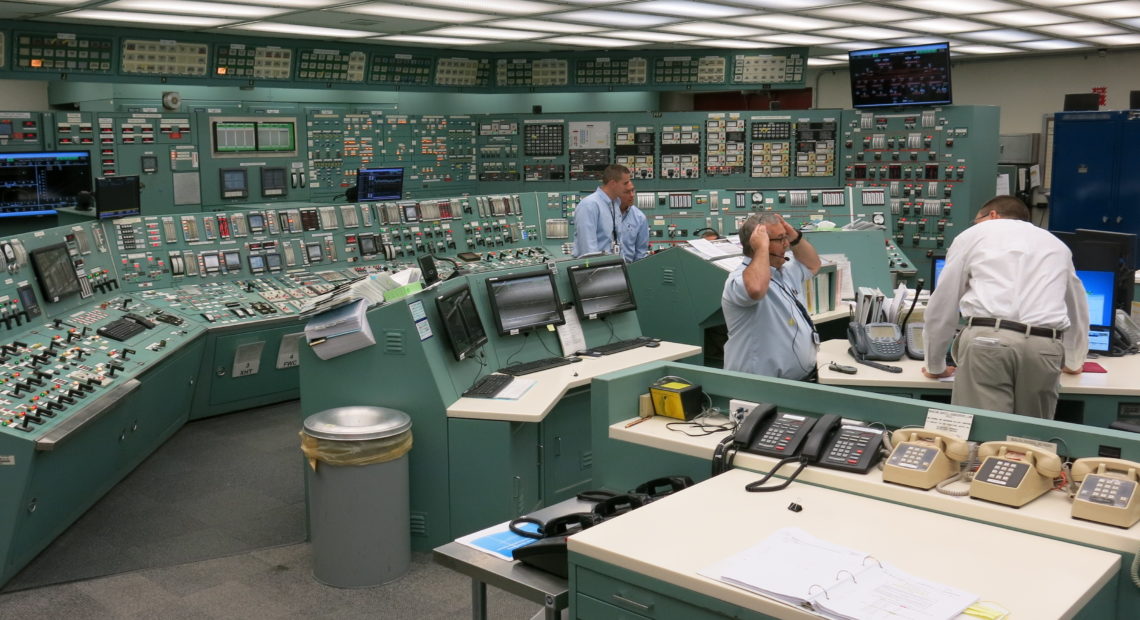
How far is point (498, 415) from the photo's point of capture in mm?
4051

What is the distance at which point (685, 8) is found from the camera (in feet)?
→ 25.1

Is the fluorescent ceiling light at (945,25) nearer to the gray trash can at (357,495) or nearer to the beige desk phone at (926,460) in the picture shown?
the gray trash can at (357,495)

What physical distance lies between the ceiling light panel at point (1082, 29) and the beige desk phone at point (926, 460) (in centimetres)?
879

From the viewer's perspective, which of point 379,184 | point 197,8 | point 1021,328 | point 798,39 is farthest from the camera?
point 798,39

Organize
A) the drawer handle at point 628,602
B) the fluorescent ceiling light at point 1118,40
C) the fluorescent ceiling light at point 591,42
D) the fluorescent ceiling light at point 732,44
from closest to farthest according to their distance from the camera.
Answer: the drawer handle at point 628,602 < the fluorescent ceiling light at point 591,42 < the fluorescent ceiling light at point 732,44 < the fluorescent ceiling light at point 1118,40

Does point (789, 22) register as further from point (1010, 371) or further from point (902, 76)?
point (1010, 371)

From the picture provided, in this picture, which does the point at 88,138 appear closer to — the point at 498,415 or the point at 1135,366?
the point at 498,415

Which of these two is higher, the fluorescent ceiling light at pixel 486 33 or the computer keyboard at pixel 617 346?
the fluorescent ceiling light at pixel 486 33

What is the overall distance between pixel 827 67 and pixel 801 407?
13850mm

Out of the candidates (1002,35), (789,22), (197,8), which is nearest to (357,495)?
(197,8)

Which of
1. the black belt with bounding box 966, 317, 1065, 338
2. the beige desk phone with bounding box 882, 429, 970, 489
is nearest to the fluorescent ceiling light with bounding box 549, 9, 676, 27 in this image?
the black belt with bounding box 966, 317, 1065, 338

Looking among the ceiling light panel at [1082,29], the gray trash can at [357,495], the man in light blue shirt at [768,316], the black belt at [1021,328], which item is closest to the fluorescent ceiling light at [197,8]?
the gray trash can at [357,495]

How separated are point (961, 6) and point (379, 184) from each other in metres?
5.00

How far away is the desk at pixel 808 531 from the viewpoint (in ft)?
6.74
